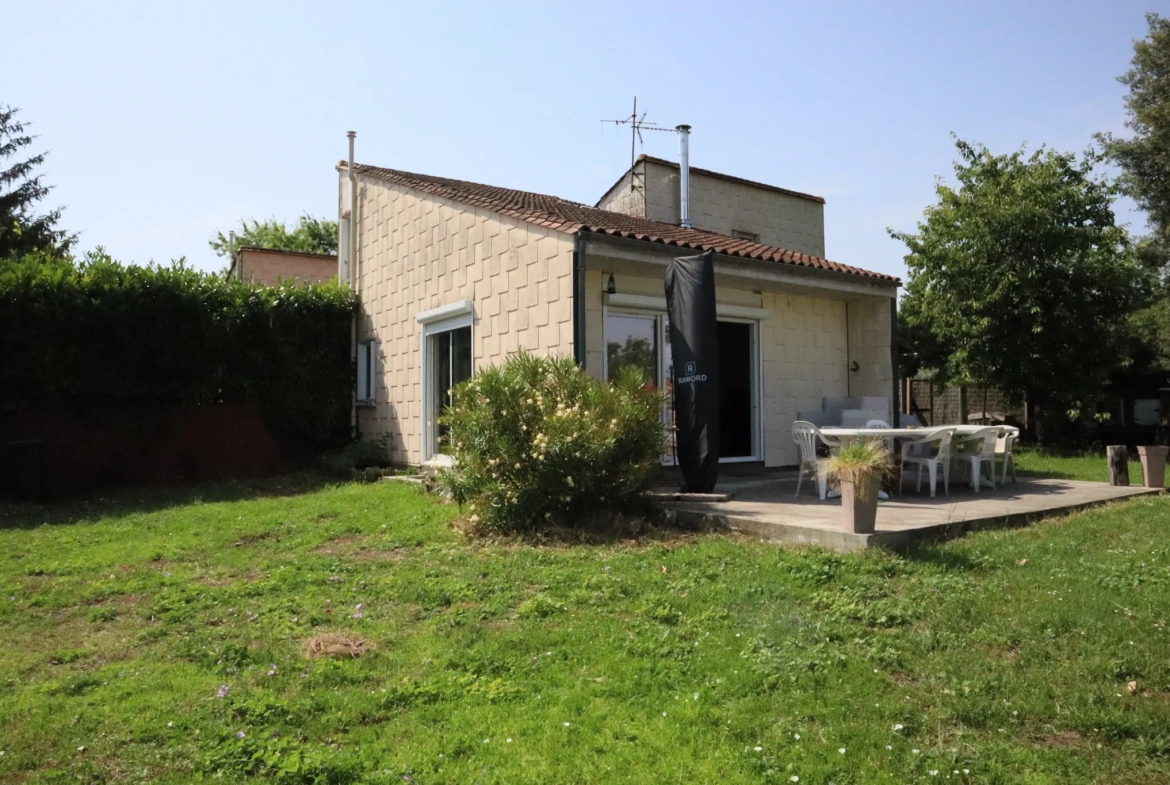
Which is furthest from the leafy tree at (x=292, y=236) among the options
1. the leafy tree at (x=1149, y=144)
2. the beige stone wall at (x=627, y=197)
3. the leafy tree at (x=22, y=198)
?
the leafy tree at (x=1149, y=144)

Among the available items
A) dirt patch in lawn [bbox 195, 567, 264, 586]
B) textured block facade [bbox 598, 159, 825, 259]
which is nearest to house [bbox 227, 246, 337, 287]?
textured block facade [bbox 598, 159, 825, 259]

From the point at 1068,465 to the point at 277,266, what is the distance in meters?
17.4

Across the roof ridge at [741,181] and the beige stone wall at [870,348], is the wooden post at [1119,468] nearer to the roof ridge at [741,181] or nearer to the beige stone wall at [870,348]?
the beige stone wall at [870,348]

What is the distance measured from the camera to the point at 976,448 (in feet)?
28.7

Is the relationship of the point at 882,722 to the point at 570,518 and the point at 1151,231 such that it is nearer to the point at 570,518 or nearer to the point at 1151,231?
the point at 570,518

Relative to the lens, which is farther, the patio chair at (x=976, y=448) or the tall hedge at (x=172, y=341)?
the tall hedge at (x=172, y=341)

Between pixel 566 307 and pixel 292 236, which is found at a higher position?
pixel 292 236

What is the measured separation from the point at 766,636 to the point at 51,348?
34.4ft

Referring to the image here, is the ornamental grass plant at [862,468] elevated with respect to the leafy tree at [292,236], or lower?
lower

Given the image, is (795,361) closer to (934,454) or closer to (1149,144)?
(934,454)

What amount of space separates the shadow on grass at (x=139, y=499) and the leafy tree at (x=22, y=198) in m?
17.9

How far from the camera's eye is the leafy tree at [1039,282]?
14328 millimetres

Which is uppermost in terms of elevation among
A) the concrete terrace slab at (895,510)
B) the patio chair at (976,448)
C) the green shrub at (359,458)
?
the patio chair at (976,448)

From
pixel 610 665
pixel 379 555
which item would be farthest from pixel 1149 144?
pixel 610 665
